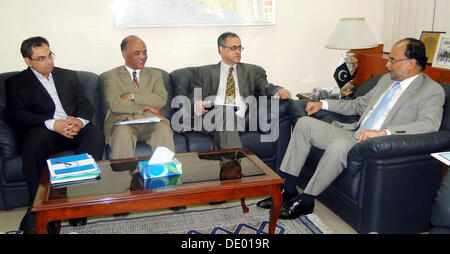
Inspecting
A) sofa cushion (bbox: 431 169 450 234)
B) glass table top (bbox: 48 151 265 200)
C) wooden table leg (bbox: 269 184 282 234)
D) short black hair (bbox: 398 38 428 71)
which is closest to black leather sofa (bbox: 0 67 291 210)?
glass table top (bbox: 48 151 265 200)

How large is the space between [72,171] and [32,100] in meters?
1.11

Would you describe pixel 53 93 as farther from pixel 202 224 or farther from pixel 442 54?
pixel 442 54

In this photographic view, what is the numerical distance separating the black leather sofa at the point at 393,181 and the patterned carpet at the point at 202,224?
327mm

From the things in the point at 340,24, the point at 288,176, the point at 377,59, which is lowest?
the point at 288,176

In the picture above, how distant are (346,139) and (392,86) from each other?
1.85ft

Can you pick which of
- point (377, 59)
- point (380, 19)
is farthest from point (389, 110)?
point (380, 19)

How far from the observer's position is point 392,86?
2.76 meters

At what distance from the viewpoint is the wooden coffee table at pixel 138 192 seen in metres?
1.91

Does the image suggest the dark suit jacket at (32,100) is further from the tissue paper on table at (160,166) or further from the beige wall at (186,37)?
the tissue paper on table at (160,166)

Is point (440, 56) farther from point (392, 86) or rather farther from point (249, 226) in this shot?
point (249, 226)

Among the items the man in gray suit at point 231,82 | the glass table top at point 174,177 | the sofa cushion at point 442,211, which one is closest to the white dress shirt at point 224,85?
the man in gray suit at point 231,82

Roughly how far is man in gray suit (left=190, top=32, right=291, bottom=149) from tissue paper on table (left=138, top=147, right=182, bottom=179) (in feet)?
3.53

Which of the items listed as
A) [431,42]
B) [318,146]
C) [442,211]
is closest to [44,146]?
[318,146]
